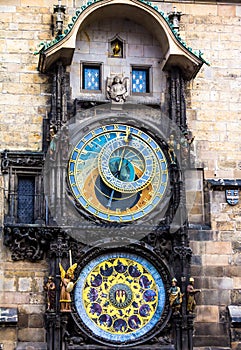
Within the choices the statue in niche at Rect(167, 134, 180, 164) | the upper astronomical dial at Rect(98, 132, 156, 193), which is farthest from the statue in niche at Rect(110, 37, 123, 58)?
the statue in niche at Rect(167, 134, 180, 164)

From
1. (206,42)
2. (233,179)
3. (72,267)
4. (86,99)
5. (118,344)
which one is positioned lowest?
(118,344)

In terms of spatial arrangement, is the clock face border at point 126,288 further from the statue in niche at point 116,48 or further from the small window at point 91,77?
the statue in niche at point 116,48

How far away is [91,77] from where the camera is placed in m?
13.9

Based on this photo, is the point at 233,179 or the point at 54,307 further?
the point at 233,179

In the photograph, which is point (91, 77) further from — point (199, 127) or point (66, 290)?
point (66, 290)

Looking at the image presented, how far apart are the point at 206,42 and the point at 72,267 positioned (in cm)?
385

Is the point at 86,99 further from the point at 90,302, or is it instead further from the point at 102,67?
the point at 90,302

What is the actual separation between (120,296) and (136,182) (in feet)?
4.99

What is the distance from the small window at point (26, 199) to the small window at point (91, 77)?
1516 mm

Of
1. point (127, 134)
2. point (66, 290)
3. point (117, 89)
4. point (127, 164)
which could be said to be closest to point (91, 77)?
point (117, 89)

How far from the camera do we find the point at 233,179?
45.1ft

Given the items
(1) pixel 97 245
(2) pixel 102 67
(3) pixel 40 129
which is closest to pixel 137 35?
(2) pixel 102 67

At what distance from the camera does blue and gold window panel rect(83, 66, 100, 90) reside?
45.5 feet

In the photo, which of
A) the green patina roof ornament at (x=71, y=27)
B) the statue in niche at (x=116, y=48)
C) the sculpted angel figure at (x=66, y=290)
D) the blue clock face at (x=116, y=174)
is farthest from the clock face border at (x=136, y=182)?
the green patina roof ornament at (x=71, y=27)
